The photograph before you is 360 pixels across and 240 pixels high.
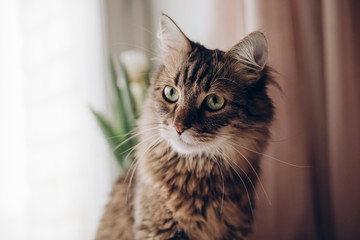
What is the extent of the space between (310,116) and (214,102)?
0.47 m

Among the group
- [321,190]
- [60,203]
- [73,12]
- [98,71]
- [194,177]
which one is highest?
[73,12]

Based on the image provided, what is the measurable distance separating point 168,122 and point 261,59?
36cm

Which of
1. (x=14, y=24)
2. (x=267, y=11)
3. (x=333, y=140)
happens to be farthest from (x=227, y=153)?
(x=14, y=24)

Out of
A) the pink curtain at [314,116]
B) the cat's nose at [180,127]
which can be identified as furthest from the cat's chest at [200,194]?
the pink curtain at [314,116]

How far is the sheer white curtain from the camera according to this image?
1345mm

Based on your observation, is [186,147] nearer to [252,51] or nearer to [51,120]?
[252,51]

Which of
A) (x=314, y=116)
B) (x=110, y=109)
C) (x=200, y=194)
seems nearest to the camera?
(x=200, y=194)

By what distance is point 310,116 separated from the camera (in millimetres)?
1088

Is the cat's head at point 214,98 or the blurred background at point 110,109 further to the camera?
the blurred background at point 110,109

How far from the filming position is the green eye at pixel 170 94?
0.92m

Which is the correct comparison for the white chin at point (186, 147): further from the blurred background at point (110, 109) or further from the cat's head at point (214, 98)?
the blurred background at point (110, 109)

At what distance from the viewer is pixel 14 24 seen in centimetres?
136

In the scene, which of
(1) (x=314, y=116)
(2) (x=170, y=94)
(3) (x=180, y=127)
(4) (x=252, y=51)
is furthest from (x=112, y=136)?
(1) (x=314, y=116)

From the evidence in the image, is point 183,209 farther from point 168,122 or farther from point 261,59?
point 261,59
